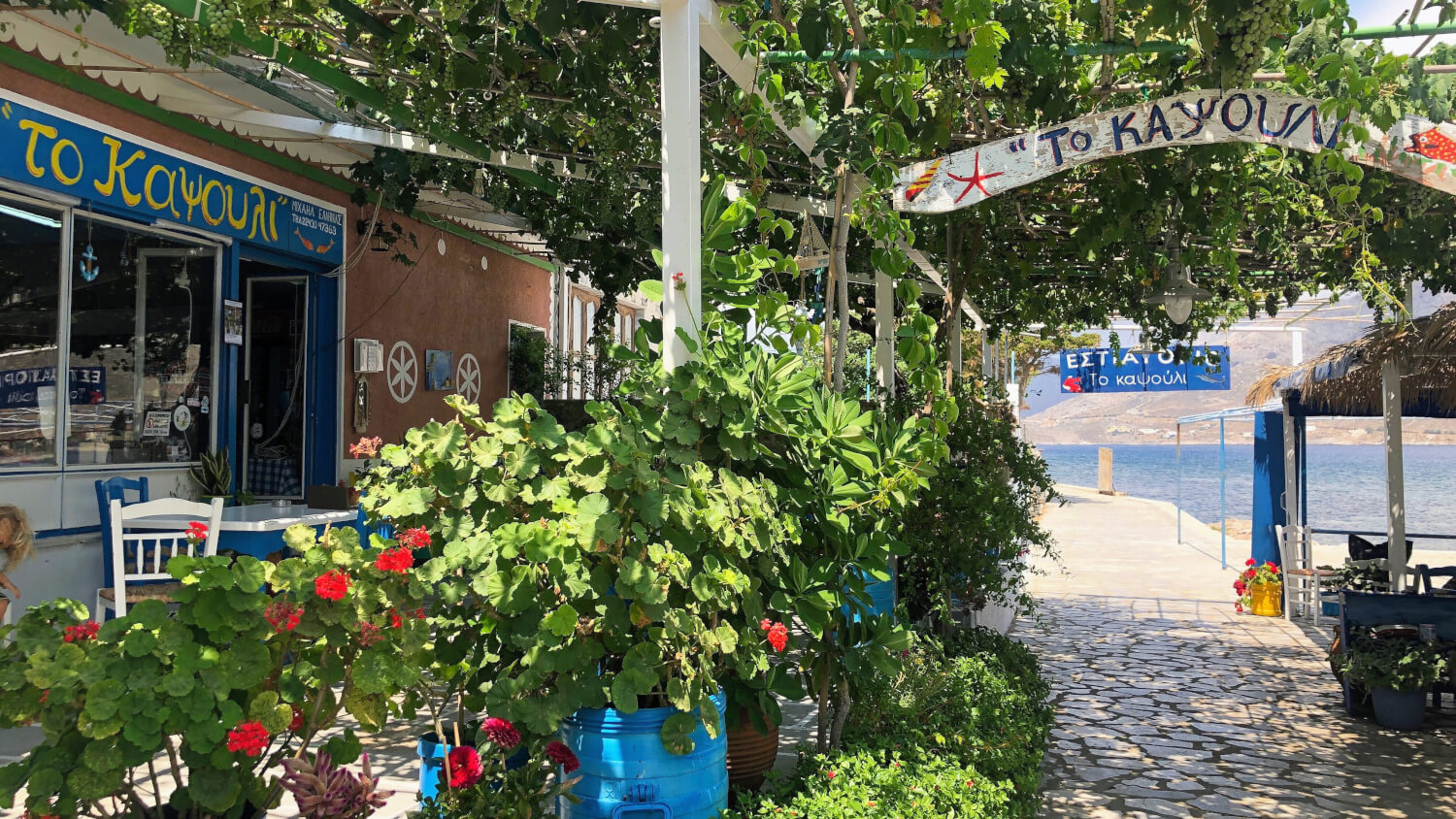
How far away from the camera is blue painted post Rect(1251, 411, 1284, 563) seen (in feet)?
33.7

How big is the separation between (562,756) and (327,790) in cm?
57

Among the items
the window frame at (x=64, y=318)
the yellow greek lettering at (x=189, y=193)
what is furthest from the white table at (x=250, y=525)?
the yellow greek lettering at (x=189, y=193)

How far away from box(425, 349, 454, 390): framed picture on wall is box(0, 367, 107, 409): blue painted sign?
3179 millimetres

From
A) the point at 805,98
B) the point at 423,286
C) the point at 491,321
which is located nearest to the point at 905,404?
the point at 805,98

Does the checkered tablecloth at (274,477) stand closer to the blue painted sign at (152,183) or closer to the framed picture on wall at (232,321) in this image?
the framed picture on wall at (232,321)

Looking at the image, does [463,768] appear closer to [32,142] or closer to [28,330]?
[28,330]

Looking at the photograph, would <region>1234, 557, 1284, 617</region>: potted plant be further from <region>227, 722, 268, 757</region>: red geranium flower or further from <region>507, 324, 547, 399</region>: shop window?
<region>227, 722, 268, 757</region>: red geranium flower

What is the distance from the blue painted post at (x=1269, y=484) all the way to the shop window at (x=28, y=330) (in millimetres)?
10215

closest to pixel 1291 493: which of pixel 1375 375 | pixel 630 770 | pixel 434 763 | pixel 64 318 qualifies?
pixel 1375 375

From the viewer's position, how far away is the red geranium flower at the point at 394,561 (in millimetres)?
2418

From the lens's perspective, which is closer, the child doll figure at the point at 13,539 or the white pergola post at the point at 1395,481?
the child doll figure at the point at 13,539

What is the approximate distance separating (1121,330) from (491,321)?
29.7 ft

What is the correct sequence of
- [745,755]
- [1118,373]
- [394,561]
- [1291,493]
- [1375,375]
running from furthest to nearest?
[1118,373]
[1291,493]
[1375,375]
[745,755]
[394,561]

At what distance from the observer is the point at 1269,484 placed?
10430 millimetres
